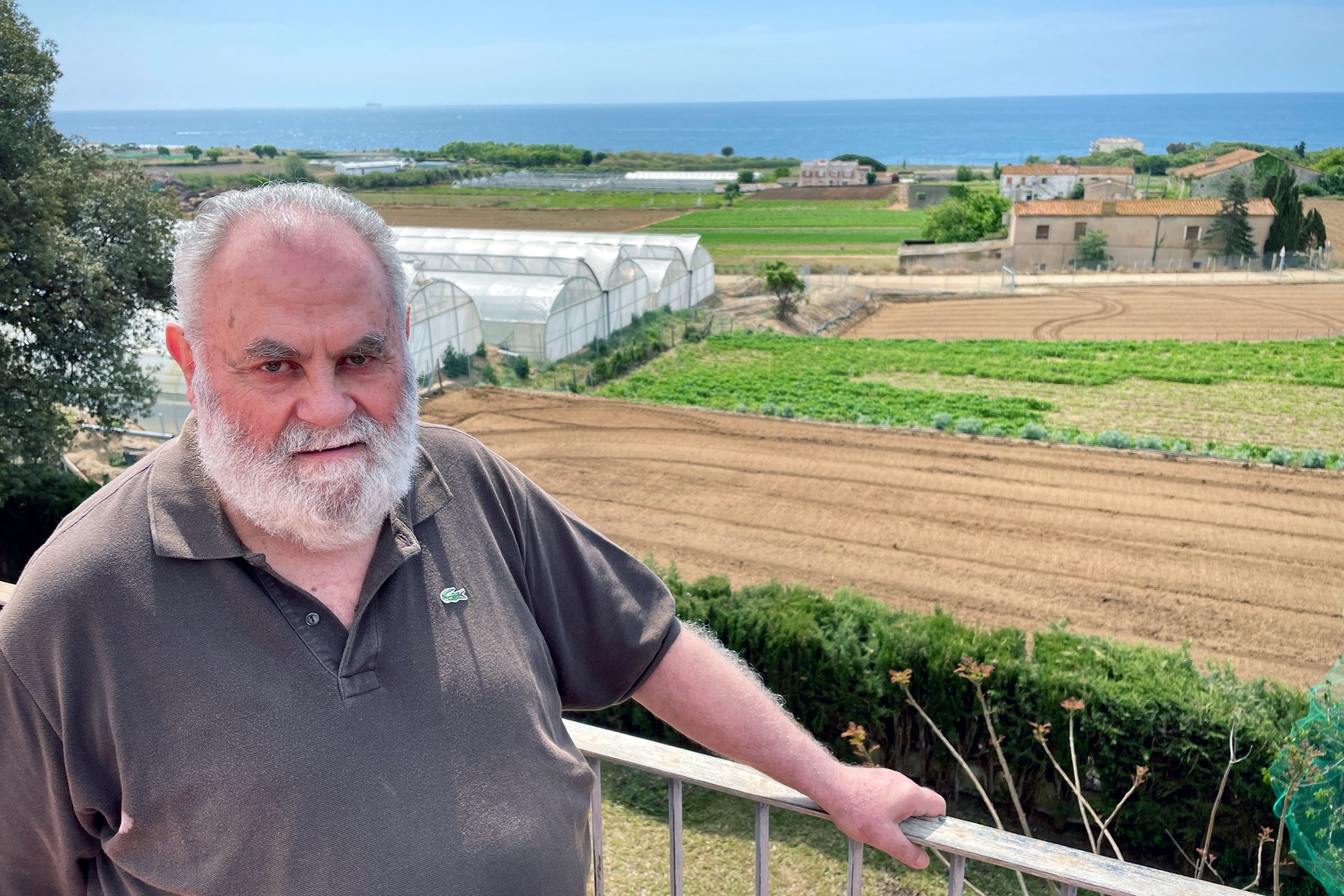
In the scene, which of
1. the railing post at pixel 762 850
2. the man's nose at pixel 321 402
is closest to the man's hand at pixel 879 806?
the railing post at pixel 762 850

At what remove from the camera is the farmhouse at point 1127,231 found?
4831 cm

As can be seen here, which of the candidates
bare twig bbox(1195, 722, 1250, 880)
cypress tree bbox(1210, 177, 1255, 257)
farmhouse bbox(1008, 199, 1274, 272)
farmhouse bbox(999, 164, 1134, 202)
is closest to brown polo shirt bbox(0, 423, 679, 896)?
bare twig bbox(1195, 722, 1250, 880)

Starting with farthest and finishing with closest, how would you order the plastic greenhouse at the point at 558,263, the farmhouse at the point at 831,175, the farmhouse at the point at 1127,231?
the farmhouse at the point at 831,175
the farmhouse at the point at 1127,231
the plastic greenhouse at the point at 558,263

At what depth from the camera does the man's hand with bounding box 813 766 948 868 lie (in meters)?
1.98

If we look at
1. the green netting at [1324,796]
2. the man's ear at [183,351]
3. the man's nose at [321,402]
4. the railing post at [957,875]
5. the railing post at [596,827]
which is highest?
the man's ear at [183,351]

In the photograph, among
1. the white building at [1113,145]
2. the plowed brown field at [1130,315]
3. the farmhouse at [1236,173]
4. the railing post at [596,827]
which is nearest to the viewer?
the railing post at [596,827]

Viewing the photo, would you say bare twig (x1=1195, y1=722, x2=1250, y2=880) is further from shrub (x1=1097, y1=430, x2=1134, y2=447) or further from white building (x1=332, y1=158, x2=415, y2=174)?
white building (x1=332, y1=158, x2=415, y2=174)

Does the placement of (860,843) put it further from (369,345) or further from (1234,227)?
(1234,227)

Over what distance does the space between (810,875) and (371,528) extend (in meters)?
5.34

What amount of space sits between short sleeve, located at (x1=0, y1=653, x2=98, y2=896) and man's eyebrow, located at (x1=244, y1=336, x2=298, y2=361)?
26.6 inches

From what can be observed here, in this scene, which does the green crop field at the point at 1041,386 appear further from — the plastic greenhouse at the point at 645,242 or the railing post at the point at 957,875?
the railing post at the point at 957,875

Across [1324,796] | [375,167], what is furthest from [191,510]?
[375,167]

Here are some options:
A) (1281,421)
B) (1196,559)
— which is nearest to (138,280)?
(1196,559)

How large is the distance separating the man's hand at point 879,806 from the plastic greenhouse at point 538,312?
2471 cm
